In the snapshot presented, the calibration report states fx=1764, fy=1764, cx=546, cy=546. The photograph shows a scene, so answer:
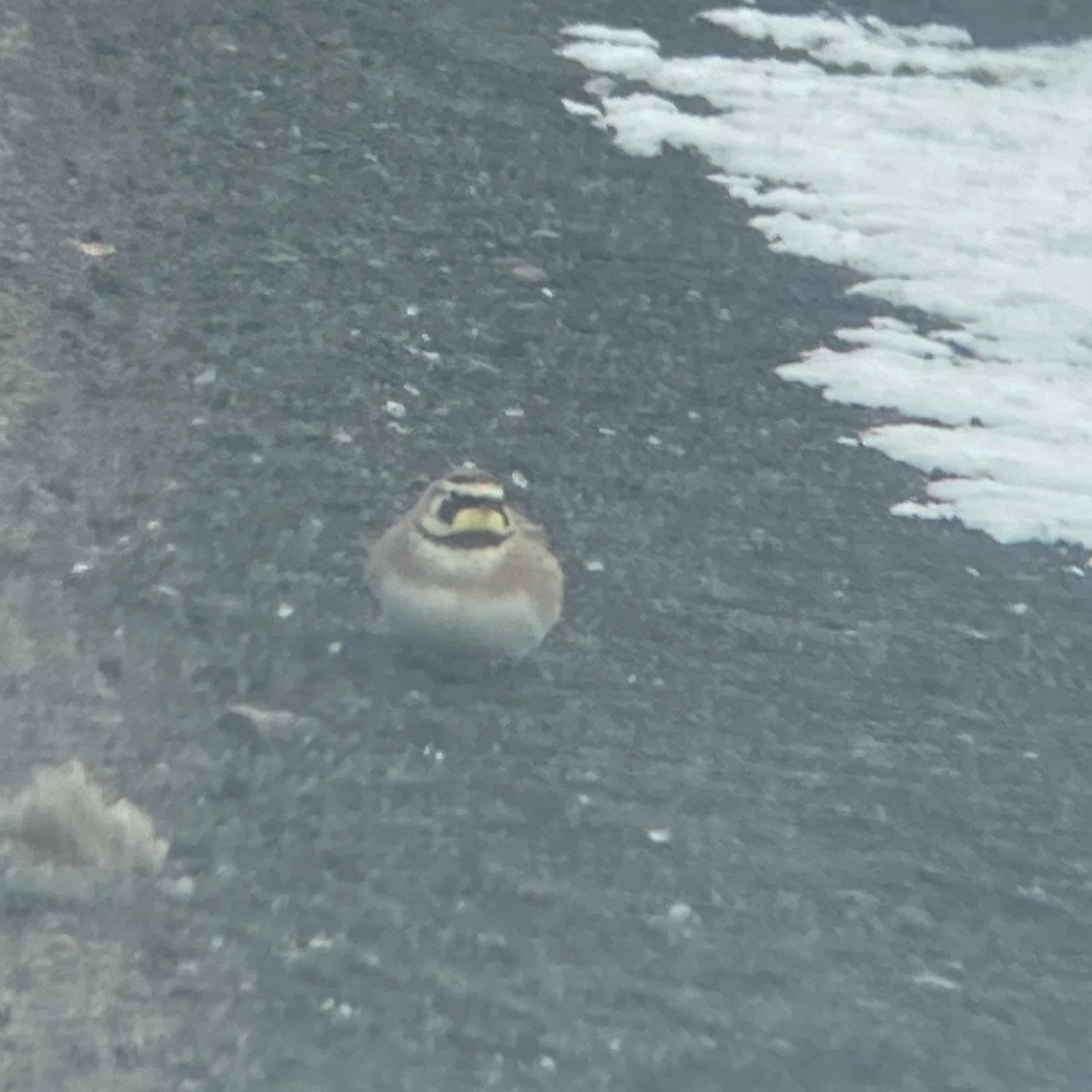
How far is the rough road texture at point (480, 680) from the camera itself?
10.0ft

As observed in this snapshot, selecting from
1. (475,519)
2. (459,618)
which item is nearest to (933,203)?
(475,519)

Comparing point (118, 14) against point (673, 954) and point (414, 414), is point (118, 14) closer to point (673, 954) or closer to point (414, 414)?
point (414, 414)

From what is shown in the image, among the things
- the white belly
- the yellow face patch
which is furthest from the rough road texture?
the yellow face patch

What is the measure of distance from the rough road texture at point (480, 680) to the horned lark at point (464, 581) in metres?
0.09

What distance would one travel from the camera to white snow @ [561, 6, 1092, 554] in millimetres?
4672

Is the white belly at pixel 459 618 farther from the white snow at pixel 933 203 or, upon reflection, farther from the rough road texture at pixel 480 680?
the white snow at pixel 933 203

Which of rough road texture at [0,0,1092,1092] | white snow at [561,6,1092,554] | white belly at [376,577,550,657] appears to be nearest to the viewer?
rough road texture at [0,0,1092,1092]

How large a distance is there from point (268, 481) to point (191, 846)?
1135 mm

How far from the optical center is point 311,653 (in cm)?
370

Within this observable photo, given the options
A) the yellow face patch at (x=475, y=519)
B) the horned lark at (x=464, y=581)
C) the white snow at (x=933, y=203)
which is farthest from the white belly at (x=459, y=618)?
the white snow at (x=933, y=203)

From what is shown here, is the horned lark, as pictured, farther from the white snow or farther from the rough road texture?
the white snow

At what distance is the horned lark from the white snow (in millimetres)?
1140

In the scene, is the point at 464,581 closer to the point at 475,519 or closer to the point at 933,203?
the point at 475,519

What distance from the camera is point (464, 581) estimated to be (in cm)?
376
